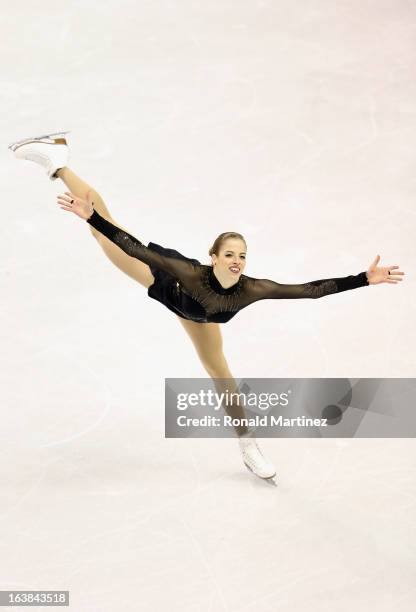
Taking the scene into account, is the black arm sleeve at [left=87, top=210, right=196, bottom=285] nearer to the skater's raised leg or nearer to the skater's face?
the skater's face

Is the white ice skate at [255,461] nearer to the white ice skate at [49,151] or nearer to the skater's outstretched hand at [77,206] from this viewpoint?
the skater's outstretched hand at [77,206]

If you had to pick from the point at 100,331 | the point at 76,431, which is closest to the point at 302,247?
the point at 100,331

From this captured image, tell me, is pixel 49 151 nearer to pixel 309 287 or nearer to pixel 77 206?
pixel 77 206

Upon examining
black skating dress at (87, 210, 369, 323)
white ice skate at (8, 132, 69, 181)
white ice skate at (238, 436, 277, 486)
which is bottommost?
→ white ice skate at (238, 436, 277, 486)

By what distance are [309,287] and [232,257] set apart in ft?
1.25

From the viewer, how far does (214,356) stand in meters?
5.09

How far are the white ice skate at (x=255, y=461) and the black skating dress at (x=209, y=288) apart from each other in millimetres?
799

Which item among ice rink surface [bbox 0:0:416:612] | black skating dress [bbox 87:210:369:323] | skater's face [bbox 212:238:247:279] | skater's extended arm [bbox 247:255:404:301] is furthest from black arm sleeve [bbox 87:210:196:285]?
ice rink surface [bbox 0:0:416:612]

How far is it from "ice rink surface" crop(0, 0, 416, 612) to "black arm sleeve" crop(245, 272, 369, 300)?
3.61ft

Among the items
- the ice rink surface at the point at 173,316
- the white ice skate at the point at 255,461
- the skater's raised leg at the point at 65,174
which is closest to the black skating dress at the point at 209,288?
the skater's raised leg at the point at 65,174

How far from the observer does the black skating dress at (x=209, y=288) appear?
459 centimetres

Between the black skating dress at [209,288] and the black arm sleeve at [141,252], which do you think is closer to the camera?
the black arm sleeve at [141,252]

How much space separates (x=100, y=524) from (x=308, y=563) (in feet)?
3.34

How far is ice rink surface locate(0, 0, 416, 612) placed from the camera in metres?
4.68
